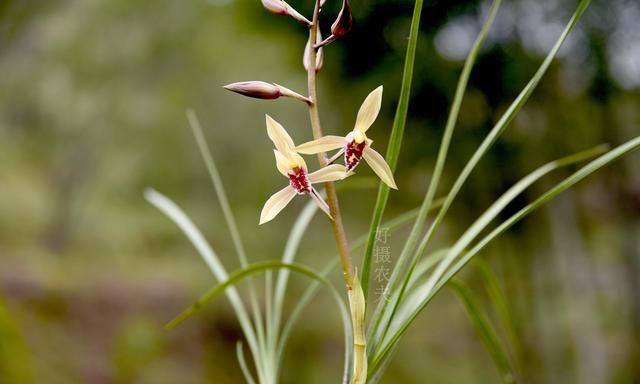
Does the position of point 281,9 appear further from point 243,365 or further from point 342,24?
point 243,365

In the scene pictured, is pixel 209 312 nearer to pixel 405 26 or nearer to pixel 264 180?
pixel 264 180

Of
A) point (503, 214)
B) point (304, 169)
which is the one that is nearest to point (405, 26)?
point (503, 214)

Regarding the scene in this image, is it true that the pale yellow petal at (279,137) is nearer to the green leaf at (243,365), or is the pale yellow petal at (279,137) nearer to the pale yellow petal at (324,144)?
the pale yellow petal at (324,144)

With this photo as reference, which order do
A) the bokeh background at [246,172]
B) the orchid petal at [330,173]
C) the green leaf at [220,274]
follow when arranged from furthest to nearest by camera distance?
the bokeh background at [246,172] < the green leaf at [220,274] < the orchid petal at [330,173]

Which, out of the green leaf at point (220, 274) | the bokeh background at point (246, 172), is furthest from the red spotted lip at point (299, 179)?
the bokeh background at point (246, 172)

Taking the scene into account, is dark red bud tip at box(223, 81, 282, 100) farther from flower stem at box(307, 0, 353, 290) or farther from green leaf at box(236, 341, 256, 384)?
green leaf at box(236, 341, 256, 384)

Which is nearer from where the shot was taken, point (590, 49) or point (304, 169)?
point (304, 169)

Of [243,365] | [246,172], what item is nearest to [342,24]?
[243,365]
